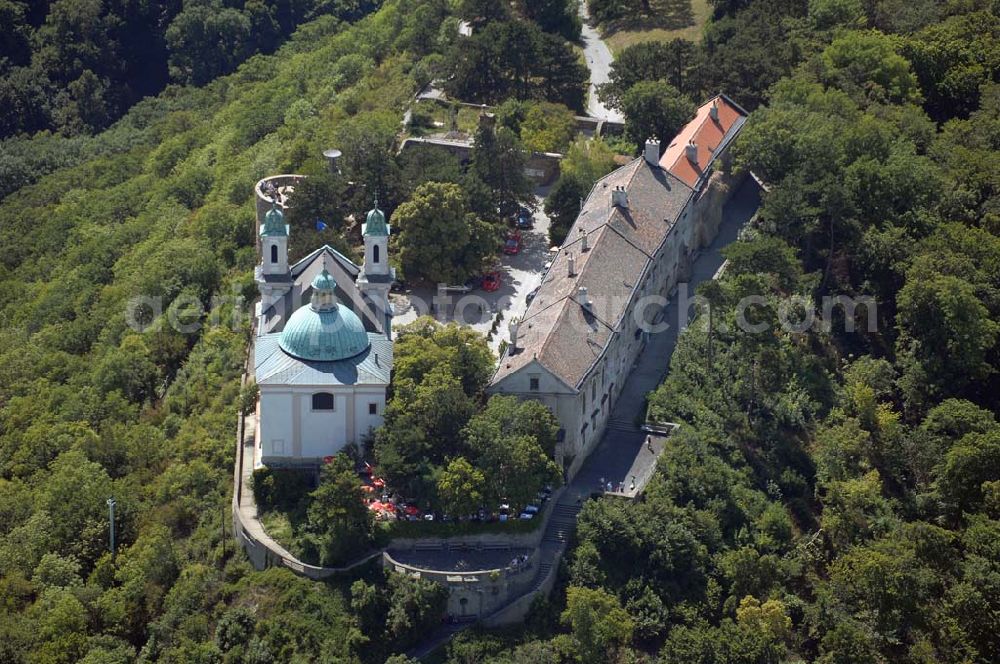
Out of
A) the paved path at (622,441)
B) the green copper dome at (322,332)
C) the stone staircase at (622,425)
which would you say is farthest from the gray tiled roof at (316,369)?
A: the stone staircase at (622,425)

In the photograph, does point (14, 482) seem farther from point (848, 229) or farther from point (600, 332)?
point (848, 229)

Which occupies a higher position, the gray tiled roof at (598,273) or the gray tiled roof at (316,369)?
the gray tiled roof at (598,273)

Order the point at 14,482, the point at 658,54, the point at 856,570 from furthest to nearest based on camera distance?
the point at 658,54
the point at 14,482
the point at 856,570

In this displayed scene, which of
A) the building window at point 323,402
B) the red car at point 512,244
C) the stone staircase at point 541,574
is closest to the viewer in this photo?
the stone staircase at point 541,574

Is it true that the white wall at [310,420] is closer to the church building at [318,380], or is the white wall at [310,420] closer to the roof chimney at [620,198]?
the church building at [318,380]

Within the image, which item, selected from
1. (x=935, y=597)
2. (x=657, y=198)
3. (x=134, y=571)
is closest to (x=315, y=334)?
(x=134, y=571)

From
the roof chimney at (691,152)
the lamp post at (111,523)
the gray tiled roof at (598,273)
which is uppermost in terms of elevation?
the roof chimney at (691,152)
